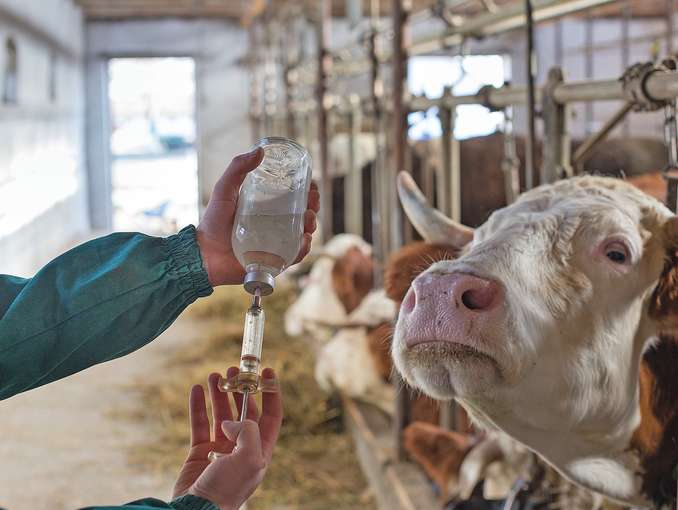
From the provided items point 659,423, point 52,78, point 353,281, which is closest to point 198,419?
point 659,423

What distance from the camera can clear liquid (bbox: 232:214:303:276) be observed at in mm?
1369

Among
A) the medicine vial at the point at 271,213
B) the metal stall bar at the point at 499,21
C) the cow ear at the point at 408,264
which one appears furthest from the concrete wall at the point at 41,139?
the medicine vial at the point at 271,213

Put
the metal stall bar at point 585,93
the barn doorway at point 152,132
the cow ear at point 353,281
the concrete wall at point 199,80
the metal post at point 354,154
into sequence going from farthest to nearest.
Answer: the barn doorway at point 152,132 < the concrete wall at point 199,80 < the metal post at point 354,154 < the cow ear at point 353,281 < the metal stall bar at point 585,93

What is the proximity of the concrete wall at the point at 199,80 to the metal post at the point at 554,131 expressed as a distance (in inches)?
477

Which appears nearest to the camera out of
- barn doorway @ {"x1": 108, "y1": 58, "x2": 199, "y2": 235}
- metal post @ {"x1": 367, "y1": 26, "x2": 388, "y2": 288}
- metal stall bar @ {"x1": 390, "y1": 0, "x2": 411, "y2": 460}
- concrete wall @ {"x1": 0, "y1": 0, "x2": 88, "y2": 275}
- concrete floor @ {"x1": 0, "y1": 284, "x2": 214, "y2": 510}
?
metal stall bar @ {"x1": 390, "y1": 0, "x2": 411, "y2": 460}

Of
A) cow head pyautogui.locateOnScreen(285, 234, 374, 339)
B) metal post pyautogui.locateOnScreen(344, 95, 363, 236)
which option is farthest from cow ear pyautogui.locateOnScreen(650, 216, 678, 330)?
metal post pyautogui.locateOnScreen(344, 95, 363, 236)

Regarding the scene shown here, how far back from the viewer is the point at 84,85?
46.0ft

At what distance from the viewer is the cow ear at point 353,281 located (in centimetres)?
479

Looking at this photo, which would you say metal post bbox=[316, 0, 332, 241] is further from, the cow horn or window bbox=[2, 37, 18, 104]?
the cow horn

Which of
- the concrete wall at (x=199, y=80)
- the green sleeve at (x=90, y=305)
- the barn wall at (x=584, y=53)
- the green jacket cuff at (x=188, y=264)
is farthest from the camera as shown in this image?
the concrete wall at (x=199, y=80)

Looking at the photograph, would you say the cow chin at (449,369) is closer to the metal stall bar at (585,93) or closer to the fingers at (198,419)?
the fingers at (198,419)

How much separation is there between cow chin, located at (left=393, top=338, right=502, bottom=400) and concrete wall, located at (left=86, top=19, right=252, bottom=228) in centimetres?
1285

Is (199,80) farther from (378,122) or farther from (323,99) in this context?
(378,122)

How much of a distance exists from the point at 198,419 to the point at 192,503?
0.27 metres
